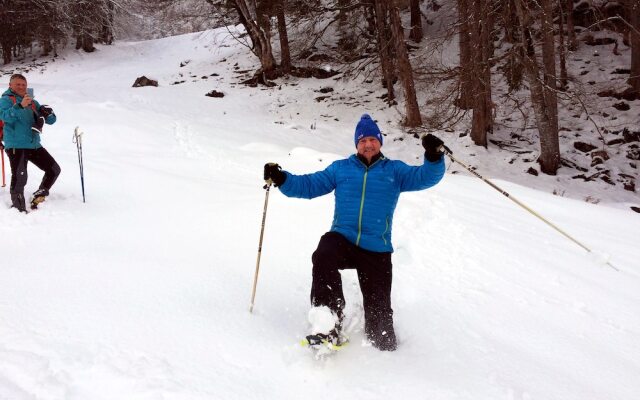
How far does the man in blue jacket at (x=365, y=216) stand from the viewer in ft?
9.96

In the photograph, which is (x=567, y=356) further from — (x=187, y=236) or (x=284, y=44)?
(x=284, y=44)

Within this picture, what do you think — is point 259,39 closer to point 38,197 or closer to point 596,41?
point 596,41

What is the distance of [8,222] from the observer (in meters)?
5.34

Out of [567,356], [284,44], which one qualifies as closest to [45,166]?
[567,356]

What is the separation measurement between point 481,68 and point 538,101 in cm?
173

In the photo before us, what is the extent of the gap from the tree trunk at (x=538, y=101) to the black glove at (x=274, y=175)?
854cm

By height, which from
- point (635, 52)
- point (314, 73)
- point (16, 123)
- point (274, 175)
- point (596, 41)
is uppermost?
point (596, 41)

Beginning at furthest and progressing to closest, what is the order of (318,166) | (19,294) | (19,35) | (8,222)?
(19,35) < (318,166) < (8,222) < (19,294)

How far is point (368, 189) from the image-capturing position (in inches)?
124

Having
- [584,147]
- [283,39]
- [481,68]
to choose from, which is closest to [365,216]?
[481,68]

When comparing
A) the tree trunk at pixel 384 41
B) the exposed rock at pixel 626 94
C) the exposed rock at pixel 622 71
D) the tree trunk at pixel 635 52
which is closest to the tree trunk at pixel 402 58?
the tree trunk at pixel 384 41

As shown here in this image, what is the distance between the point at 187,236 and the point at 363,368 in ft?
9.59

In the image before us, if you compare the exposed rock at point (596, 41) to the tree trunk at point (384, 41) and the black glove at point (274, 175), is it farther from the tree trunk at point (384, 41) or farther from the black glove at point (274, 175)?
the black glove at point (274, 175)

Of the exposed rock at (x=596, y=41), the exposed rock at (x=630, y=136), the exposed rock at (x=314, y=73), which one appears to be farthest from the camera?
the exposed rock at (x=314, y=73)
